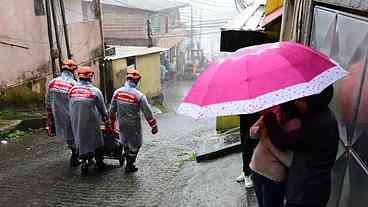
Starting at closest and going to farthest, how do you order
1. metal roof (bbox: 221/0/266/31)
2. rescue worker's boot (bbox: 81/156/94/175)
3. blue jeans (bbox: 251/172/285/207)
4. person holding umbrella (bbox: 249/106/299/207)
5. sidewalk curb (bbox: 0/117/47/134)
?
person holding umbrella (bbox: 249/106/299/207), blue jeans (bbox: 251/172/285/207), rescue worker's boot (bbox: 81/156/94/175), metal roof (bbox: 221/0/266/31), sidewalk curb (bbox: 0/117/47/134)

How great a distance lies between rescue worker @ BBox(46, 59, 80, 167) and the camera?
282 inches

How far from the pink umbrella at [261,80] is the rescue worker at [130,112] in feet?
12.6

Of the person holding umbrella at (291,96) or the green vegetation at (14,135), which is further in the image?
the green vegetation at (14,135)

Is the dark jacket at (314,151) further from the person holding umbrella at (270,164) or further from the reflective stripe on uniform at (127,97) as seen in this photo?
the reflective stripe on uniform at (127,97)

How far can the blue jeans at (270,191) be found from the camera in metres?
3.42

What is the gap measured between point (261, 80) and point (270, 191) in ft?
3.99

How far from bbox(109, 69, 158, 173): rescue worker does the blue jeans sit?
11.3 ft

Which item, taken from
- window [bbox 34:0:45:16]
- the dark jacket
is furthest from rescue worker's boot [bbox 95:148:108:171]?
window [bbox 34:0:45:16]

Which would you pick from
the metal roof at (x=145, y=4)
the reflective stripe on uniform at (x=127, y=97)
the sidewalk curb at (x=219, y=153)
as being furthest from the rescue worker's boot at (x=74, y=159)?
the metal roof at (x=145, y=4)

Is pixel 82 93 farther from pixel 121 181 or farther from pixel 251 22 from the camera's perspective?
pixel 251 22

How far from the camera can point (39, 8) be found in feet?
45.7

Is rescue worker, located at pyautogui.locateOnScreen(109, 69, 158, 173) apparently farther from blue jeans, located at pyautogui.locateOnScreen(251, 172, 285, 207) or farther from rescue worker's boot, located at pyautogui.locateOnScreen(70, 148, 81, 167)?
blue jeans, located at pyautogui.locateOnScreen(251, 172, 285, 207)

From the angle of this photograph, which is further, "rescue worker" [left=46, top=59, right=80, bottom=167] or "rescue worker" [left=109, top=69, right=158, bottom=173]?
"rescue worker" [left=46, top=59, right=80, bottom=167]

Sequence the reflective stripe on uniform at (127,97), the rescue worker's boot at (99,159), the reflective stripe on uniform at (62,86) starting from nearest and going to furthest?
the reflective stripe on uniform at (127,97)
the rescue worker's boot at (99,159)
the reflective stripe on uniform at (62,86)
